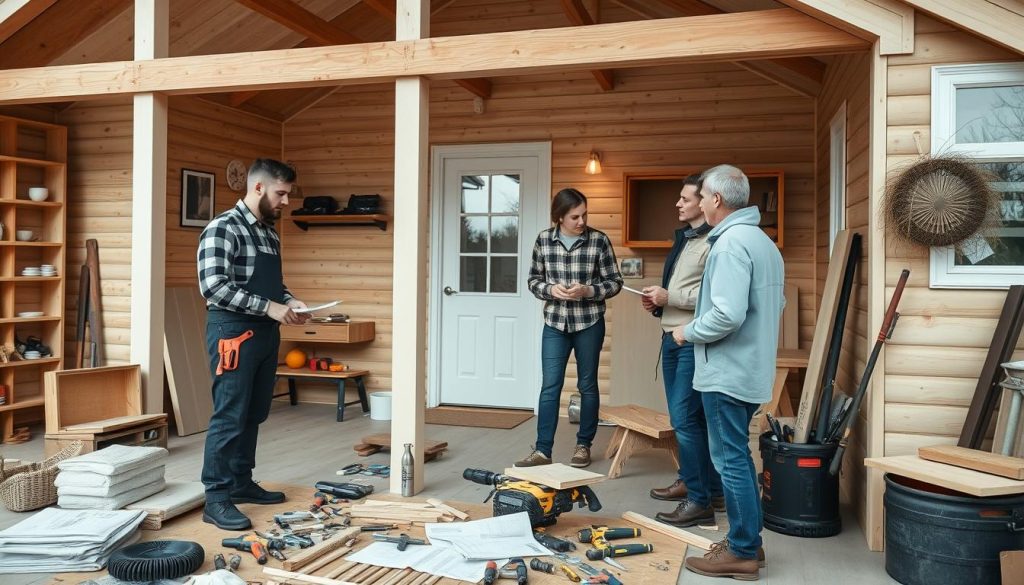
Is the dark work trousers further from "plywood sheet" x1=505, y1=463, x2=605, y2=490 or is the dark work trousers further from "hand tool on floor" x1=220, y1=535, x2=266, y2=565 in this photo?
"plywood sheet" x1=505, y1=463, x2=605, y2=490

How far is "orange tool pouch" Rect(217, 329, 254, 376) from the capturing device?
3684mm

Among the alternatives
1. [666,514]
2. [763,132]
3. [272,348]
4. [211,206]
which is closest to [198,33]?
[211,206]

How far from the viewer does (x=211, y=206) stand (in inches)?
269

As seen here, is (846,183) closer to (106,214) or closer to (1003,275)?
(1003,275)

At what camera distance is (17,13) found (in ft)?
16.8

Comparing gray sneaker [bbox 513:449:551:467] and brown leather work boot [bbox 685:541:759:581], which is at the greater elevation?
gray sneaker [bbox 513:449:551:467]

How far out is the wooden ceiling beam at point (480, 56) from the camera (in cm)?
375

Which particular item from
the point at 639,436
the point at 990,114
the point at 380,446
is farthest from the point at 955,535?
the point at 380,446

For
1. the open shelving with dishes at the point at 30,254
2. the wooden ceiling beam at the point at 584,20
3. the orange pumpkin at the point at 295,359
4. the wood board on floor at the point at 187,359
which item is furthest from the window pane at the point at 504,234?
the open shelving with dishes at the point at 30,254

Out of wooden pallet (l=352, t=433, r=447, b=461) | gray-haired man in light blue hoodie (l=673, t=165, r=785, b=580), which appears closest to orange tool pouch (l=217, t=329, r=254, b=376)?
wooden pallet (l=352, t=433, r=447, b=461)

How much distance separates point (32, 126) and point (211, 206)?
1394mm

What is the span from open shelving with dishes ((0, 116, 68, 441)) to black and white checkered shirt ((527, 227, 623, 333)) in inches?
147

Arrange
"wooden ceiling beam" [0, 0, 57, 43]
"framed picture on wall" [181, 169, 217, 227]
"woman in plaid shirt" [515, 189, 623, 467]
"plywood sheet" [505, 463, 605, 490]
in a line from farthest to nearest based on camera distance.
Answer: "framed picture on wall" [181, 169, 217, 227]
"wooden ceiling beam" [0, 0, 57, 43]
"woman in plaid shirt" [515, 189, 623, 467]
"plywood sheet" [505, 463, 605, 490]

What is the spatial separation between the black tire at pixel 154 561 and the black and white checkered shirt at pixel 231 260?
1.05 meters
